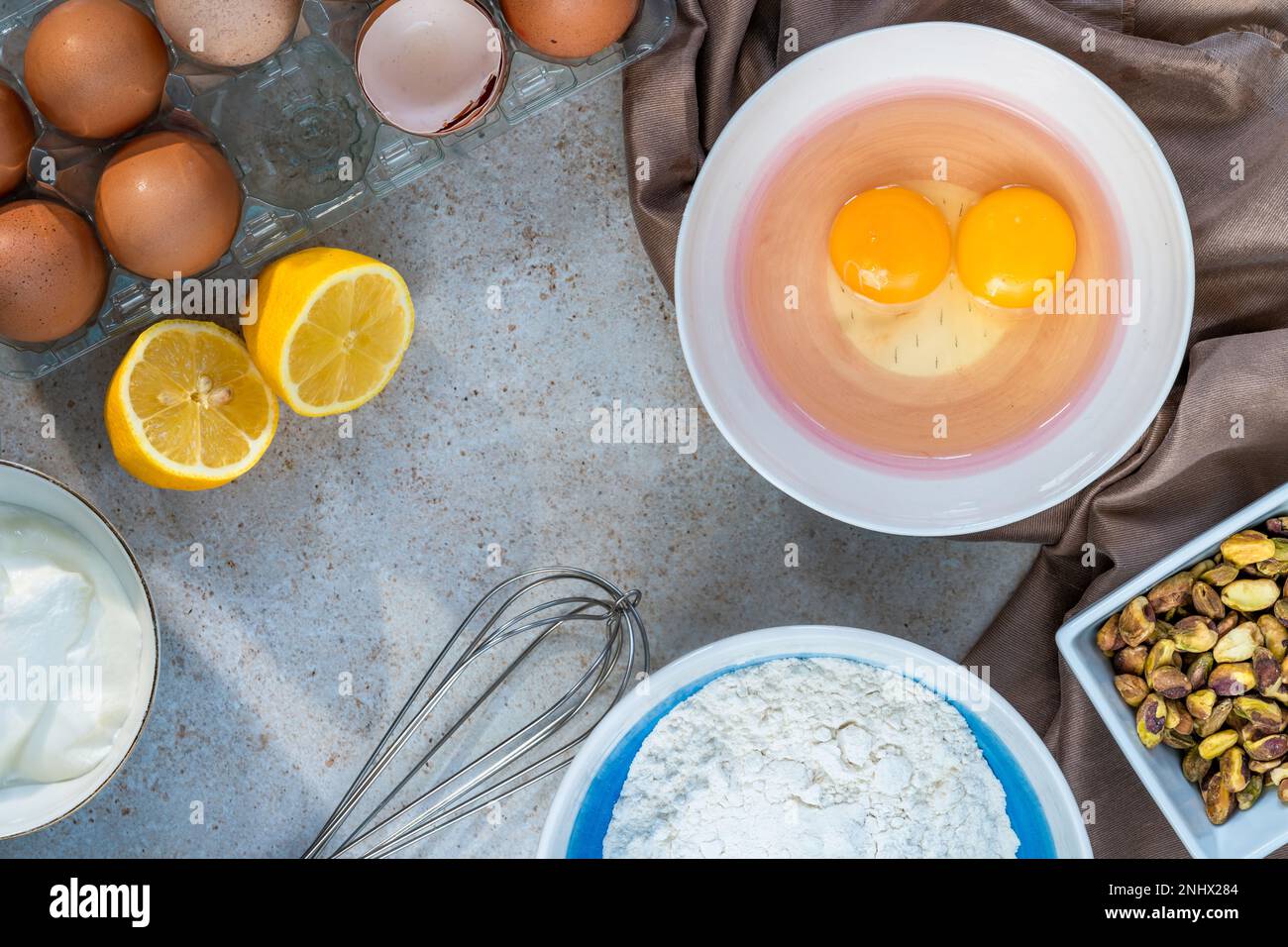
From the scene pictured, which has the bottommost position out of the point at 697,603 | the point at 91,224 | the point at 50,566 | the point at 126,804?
the point at 126,804

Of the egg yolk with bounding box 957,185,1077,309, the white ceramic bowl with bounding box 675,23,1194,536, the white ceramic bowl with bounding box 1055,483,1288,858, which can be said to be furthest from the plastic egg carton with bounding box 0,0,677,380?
the white ceramic bowl with bounding box 1055,483,1288,858

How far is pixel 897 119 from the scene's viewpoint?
940 mm

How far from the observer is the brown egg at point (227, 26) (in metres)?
0.85

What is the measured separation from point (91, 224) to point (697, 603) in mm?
623

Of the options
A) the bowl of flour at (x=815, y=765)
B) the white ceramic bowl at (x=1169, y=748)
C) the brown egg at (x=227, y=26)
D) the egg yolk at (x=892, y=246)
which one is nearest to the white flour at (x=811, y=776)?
the bowl of flour at (x=815, y=765)

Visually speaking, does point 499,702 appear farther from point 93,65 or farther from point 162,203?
point 93,65

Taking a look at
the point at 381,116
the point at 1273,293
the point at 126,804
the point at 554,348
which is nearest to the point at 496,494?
the point at 554,348

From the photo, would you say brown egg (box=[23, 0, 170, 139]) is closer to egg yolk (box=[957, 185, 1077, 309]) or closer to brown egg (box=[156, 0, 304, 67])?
brown egg (box=[156, 0, 304, 67])

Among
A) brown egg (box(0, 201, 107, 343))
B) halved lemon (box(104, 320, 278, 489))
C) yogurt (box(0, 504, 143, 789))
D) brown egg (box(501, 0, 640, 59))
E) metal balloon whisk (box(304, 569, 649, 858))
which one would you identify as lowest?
metal balloon whisk (box(304, 569, 649, 858))

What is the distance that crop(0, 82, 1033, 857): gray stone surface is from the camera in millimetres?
1027

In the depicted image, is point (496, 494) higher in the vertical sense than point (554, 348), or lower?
lower

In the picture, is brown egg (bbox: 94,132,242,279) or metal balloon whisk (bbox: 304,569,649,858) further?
metal balloon whisk (bbox: 304,569,649,858)

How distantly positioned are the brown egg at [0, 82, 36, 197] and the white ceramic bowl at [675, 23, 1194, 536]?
1.78 ft

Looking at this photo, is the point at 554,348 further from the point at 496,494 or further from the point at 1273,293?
the point at 1273,293
